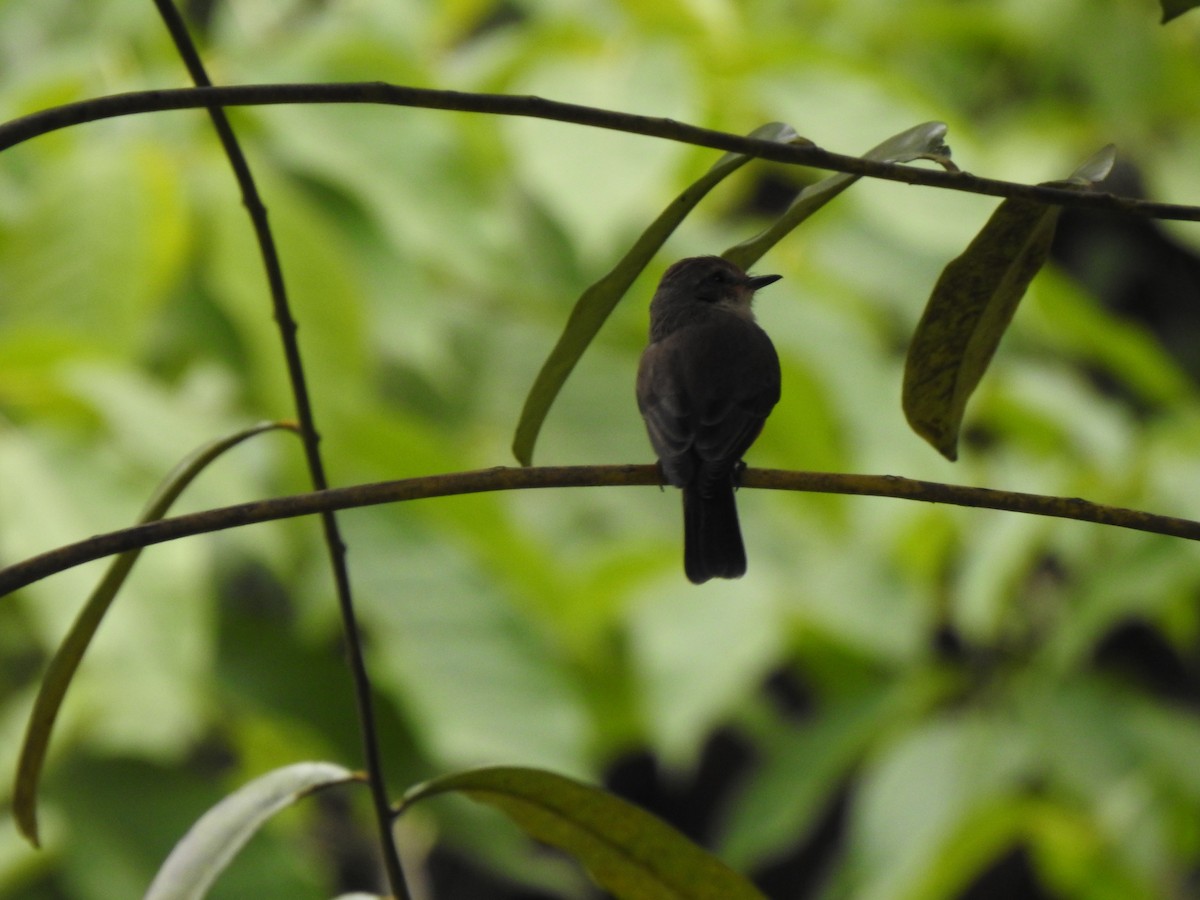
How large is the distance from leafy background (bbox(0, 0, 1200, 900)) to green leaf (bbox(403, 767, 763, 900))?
1187 millimetres

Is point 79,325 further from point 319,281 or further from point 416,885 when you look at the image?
point 416,885

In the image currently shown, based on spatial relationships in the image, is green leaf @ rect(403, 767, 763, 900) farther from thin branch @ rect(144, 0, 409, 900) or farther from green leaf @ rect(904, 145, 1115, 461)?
green leaf @ rect(904, 145, 1115, 461)

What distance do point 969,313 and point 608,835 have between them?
587mm

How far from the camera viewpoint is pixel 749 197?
5441 millimetres

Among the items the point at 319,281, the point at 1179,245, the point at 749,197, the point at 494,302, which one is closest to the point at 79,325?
the point at 319,281

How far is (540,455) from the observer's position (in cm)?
355

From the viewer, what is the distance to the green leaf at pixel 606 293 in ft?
3.87

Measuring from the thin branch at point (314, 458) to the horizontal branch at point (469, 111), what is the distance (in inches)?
9.6

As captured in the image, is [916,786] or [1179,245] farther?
[1179,245]

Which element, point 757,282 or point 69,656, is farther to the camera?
point 757,282

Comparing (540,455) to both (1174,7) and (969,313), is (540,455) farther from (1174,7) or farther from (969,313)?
(1174,7)

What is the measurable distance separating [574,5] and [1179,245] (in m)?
2.53

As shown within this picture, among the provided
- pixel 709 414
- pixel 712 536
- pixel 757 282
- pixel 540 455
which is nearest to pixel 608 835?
pixel 712 536

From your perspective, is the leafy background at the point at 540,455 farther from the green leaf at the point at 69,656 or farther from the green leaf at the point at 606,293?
the green leaf at the point at 606,293
